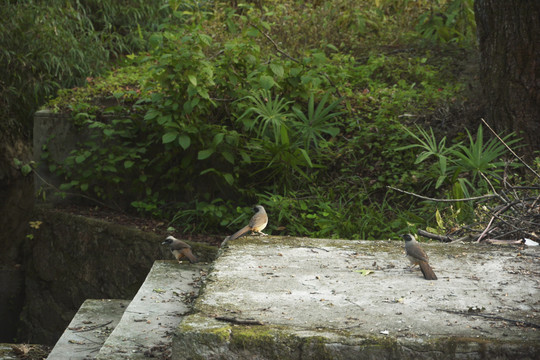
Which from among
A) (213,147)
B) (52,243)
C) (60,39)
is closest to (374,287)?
(213,147)

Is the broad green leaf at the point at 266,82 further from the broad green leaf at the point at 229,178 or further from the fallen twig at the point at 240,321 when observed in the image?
the fallen twig at the point at 240,321

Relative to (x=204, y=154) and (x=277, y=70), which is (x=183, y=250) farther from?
(x=277, y=70)

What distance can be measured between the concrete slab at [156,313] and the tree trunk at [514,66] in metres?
3.23

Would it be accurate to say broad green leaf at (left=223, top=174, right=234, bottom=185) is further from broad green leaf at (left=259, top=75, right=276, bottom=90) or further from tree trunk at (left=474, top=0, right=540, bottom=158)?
tree trunk at (left=474, top=0, right=540, bottom=158)

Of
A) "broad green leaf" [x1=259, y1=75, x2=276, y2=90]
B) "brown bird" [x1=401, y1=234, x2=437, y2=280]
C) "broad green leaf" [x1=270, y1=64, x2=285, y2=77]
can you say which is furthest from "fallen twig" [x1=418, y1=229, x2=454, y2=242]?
"broad green leaf" [x1=270, y1=64, x2=285, y2=77]

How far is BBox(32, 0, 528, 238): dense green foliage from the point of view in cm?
591

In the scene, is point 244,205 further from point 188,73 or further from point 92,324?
point 92,324

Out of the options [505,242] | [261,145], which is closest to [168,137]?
[261,145]

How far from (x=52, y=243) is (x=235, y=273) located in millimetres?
3932

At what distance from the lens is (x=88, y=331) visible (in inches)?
159

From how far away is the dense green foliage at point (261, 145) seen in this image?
591cm

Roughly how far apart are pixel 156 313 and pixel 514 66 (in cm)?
407

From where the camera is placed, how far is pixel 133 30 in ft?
29.8

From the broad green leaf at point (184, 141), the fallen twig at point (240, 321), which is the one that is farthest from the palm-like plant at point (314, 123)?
the fallen twig at point (240, 321)
